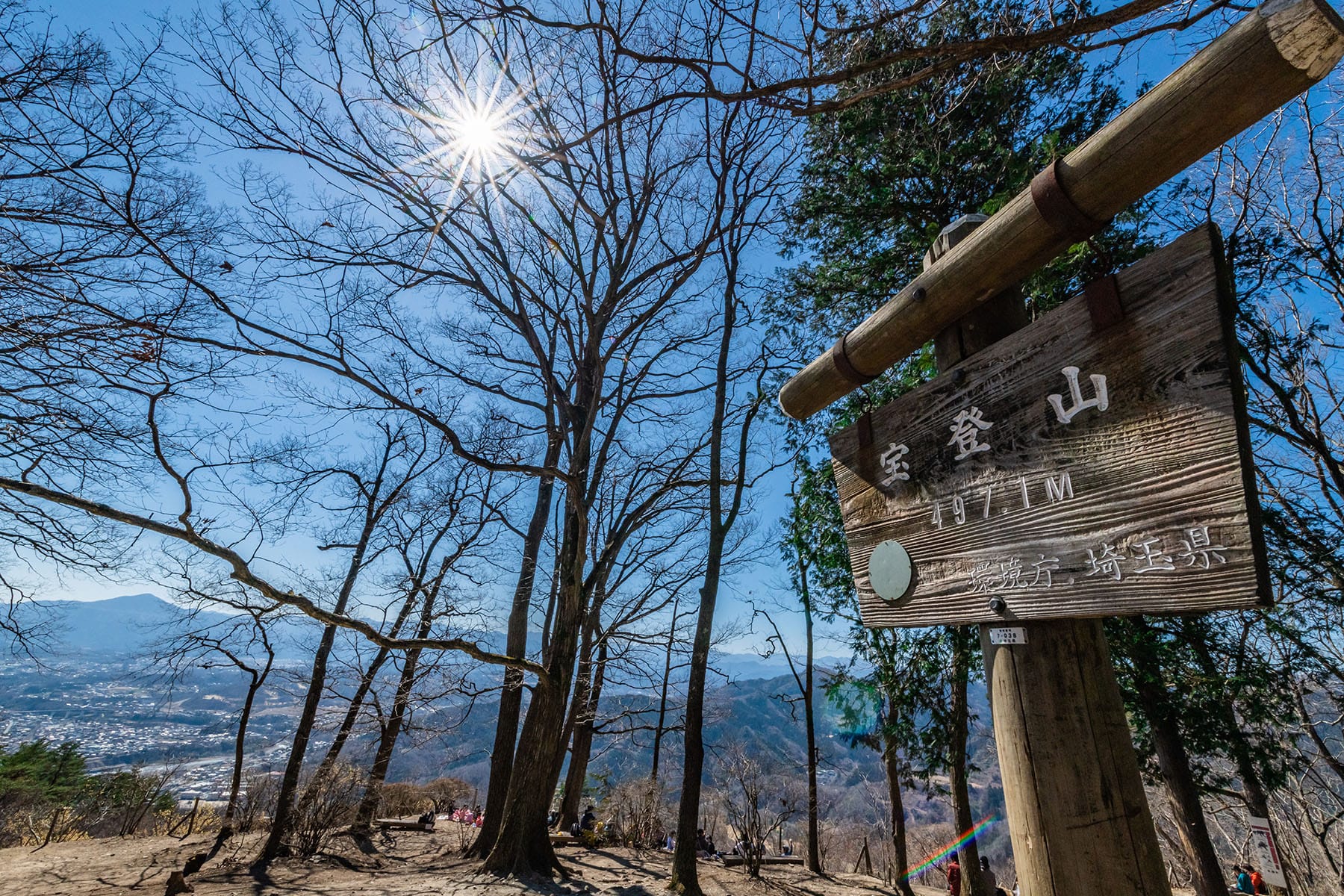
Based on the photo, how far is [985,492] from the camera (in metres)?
1.38

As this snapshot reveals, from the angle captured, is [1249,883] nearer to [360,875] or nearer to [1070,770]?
[1070,770]

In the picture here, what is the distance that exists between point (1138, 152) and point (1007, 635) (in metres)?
1.10

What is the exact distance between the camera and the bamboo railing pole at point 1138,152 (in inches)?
38.2

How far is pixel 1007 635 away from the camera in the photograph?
4.35 feet

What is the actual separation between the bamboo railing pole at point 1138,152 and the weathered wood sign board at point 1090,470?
20 centimetres

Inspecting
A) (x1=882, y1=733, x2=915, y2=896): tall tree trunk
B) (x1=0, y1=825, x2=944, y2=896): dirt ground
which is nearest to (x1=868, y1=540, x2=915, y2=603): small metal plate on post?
(x1=0, y1=825, x2=944, y2=896): dirt ground

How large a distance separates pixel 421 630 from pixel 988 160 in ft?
35.7

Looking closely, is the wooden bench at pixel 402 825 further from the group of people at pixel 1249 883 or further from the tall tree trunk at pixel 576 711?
the group of people at pixel 1249 883

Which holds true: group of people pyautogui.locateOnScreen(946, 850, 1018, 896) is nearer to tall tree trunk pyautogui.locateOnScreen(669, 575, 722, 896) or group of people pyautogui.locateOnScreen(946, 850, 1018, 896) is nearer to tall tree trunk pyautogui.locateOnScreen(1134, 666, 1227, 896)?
tall tree trunk pyautogui.locateOnScreen(1134, 666, 1227, 896)

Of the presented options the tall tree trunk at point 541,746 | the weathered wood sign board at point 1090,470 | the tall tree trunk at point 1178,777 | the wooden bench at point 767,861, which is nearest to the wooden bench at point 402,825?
the wooden bench at point 767,861

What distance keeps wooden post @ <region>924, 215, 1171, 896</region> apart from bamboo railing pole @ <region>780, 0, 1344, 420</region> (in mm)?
902

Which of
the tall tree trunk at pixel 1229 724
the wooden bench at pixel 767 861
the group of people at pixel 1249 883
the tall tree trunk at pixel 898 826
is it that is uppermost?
the tall tree trunk at pixel 1229 724

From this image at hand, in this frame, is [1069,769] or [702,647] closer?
[1069,769]

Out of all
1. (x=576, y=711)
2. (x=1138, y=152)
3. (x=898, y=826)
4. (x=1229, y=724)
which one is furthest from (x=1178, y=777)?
(x=576, y=711)
